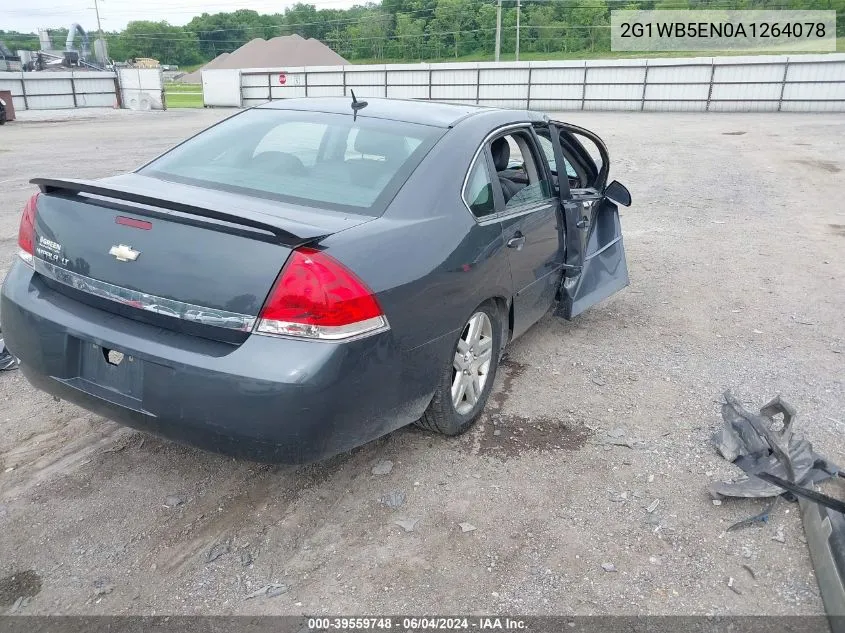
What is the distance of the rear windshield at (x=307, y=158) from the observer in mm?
3203

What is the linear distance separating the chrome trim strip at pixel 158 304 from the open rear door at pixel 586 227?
8.68 ft

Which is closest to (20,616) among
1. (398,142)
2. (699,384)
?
(398,142)

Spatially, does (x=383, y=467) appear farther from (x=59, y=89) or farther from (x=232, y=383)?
(x=59, y=89)

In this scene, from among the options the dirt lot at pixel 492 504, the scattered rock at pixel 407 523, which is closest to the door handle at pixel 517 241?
the dirt lot at pixel 492 504

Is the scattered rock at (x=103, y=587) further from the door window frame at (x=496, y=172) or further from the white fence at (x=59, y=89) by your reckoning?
A: the white fence at (x=59, y=89)

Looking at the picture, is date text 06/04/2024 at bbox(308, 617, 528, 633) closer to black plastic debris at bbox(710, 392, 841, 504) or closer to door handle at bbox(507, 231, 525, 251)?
black plastic debris at bbox(710, 392, 841, 504)

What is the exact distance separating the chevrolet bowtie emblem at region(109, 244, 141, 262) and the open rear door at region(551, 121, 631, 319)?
2774 mm

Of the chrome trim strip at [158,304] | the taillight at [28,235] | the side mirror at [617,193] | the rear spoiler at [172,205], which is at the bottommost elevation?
the side mirror at [617,193]

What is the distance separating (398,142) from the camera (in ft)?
11.5

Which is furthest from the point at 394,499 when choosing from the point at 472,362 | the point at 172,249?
the point at 172,249

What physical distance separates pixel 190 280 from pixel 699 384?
10.4 ft

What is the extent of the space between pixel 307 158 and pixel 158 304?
1.24 meters

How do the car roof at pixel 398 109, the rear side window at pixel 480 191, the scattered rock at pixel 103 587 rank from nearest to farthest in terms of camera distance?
the scattered rock at pixel 103 587
the rear side window at pixel 480 191
the car roof at pixel 398 109

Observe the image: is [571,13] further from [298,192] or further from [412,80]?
[298,192]
